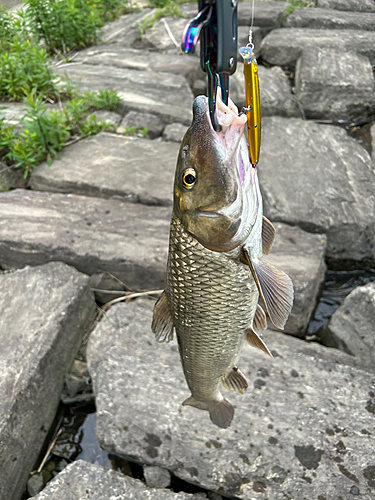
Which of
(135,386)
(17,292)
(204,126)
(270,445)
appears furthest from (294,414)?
(17,292)

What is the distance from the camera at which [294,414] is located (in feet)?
7.50

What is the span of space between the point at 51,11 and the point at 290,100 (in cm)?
321

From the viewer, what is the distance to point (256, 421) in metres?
2.30

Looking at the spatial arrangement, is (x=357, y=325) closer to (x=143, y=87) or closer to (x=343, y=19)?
(x=343, y=19)

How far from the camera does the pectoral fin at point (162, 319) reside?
153 centimetres

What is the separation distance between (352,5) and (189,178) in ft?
4.66

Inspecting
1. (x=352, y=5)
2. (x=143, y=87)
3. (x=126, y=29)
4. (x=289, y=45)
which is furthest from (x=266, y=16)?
(x=352, y=5)

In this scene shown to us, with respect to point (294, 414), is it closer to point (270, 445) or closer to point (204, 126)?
point (270, 445)

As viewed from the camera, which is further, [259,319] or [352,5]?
[352,5]

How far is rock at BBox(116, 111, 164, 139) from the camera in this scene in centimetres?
439

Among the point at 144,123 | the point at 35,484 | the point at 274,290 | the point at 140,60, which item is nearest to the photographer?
the point at 274,290

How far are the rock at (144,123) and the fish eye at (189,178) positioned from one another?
10.9 ft

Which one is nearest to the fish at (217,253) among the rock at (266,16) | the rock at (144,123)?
the rock at (144,123)

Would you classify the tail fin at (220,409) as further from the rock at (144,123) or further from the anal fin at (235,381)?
the rock at (144,123)
